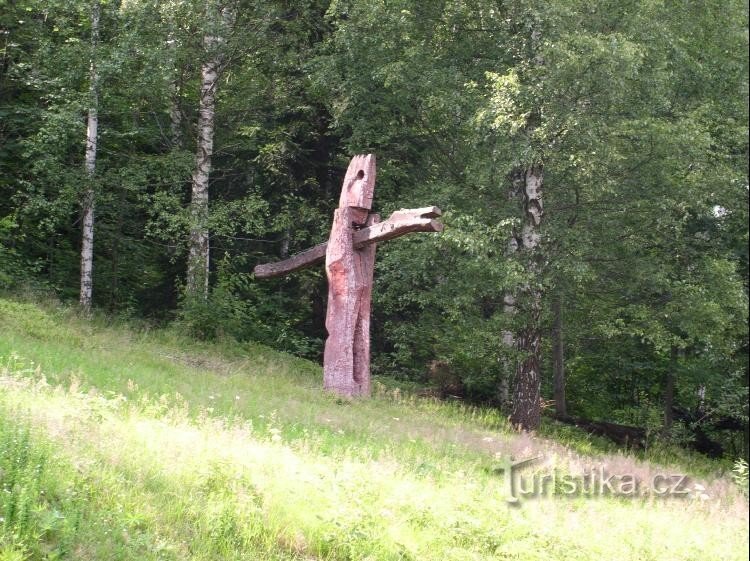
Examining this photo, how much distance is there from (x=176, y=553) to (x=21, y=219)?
16582mm

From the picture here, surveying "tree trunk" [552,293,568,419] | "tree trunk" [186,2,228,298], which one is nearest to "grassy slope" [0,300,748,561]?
"tree trunk" [552,293,568,419]

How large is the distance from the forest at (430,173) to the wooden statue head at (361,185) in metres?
1.45

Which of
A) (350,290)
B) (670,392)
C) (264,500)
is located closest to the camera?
(264,500)

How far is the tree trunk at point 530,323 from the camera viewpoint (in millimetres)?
15828

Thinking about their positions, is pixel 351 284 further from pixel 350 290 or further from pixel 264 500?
pixel 264 500

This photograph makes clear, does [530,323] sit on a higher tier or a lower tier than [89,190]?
lower

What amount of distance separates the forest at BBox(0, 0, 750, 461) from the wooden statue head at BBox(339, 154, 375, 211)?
57.2 inches

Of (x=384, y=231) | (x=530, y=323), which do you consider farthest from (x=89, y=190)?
(x=530, y=323)

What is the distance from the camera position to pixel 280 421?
1084cm

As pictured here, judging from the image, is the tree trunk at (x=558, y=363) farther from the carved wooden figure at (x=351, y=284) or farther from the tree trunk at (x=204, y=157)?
the tree trunk at (x=204, y=157)

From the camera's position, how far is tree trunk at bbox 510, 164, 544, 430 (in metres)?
15.8

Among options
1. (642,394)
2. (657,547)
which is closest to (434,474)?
(657,547)

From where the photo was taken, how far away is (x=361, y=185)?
48.4ft

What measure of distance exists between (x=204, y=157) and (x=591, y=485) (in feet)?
49.4
